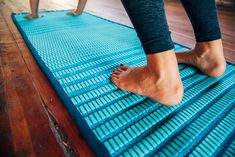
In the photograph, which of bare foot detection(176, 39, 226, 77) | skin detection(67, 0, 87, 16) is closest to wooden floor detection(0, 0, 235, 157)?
bare foot detection(176, 39, 226, 77)

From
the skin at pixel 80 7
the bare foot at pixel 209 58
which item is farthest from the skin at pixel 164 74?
the skin at pixel 80 7

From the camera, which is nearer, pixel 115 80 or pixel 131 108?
pixel 131 108

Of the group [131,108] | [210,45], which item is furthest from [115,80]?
[210,45]

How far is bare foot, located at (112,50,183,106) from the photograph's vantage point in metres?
0.72

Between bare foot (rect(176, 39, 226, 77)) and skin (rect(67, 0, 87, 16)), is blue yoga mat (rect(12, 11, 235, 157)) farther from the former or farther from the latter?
skin (rect(67, 0, 87, 16))

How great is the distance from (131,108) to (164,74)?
203 millimetres

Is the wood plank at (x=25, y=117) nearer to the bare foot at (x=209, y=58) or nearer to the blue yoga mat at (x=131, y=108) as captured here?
the blue yoga mat at (x=131, y=108)

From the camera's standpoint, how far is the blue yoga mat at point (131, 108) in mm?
671

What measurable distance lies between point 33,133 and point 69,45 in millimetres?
819

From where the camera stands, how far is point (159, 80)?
76cm

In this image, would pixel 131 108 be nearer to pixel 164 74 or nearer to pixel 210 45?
pixel 164 74

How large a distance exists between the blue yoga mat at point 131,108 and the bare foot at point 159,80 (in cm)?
5

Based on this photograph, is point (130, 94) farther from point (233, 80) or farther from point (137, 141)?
point (233, 80)

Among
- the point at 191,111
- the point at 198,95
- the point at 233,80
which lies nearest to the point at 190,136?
the point at 191,111
